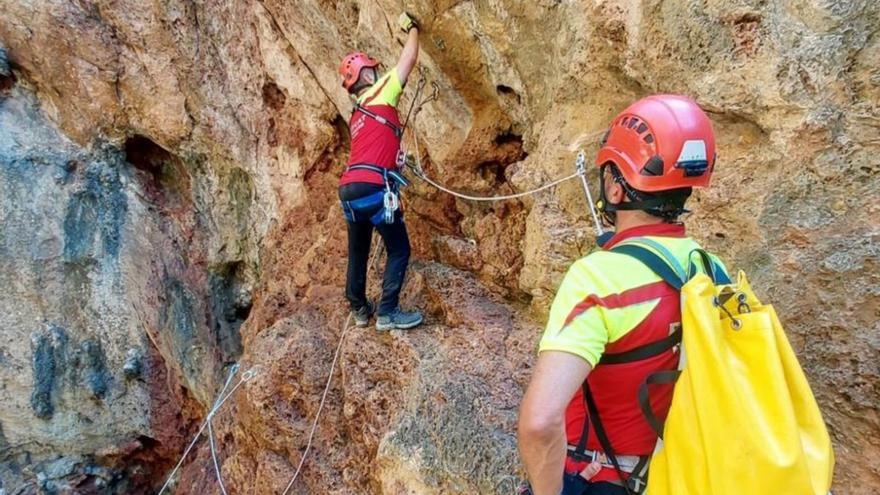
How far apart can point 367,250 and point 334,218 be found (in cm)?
171

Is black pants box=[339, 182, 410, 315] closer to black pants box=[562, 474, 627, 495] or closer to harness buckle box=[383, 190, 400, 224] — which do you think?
harness buckle box=[383, 190, 400, 224]

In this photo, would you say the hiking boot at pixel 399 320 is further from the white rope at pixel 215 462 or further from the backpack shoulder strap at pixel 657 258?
the backpack shoulder strap at pixel 657 258

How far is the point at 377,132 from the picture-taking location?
4.71m

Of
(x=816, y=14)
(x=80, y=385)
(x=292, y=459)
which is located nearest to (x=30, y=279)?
(x=80, y=385)

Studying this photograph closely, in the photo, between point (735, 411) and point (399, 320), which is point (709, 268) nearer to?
point (735, 411)

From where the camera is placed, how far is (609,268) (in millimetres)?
1721

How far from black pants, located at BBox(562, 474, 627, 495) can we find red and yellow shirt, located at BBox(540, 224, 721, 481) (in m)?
0.12

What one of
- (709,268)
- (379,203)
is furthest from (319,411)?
(709,268)

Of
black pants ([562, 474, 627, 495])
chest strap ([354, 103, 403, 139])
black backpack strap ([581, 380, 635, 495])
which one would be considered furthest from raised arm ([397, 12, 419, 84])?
black pants ([562, 474, 627, 495])

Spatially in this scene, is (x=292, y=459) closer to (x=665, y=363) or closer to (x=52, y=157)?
(x=665, y=363)

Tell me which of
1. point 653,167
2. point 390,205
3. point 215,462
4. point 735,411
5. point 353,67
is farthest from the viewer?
point 215,462

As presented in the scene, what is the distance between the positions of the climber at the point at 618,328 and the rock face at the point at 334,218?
1291mm

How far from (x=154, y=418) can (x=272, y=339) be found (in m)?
3.57

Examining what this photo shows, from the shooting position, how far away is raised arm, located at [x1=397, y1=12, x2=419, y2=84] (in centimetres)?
457
